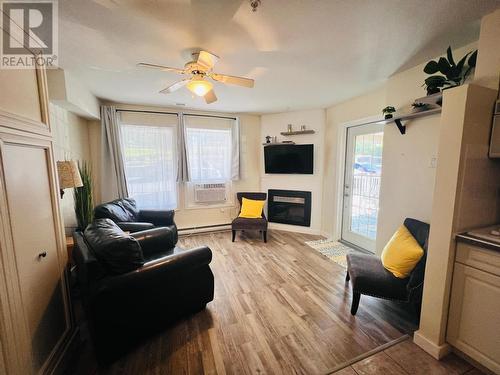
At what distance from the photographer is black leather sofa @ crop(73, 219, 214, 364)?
55.5 inches

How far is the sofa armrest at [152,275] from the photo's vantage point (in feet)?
4.65

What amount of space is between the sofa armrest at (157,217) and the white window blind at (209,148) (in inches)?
37.9

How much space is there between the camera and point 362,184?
338 cm

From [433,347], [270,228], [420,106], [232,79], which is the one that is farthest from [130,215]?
[420,106]

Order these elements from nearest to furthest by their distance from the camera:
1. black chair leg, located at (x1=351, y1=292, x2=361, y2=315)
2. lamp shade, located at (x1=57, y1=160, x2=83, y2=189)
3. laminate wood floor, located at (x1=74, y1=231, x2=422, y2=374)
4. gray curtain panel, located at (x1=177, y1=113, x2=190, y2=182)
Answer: laminate wood floor, located at (x1=74, y1=231, x2=422, y2=374) → black chair leg, located at (x1=351, y1=292, x2=361, y2=315) → lamp shade, located at (x1=57, y1=160, x2=83, y2=189) → gray curtain panel, located at (x1=177, y1=113, x2=190, y2=182)

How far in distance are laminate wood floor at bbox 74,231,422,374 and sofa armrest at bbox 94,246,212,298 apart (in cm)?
49

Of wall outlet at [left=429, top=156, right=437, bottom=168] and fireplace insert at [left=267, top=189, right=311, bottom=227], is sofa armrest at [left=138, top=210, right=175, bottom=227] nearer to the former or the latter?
fireplace insert at [left=267, top=189, right=311, bottom=227]

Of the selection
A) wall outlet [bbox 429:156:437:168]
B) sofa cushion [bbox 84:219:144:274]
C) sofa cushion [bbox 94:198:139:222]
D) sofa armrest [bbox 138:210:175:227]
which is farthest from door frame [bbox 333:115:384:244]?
sofa cushion [bbox 94:198:139:222]

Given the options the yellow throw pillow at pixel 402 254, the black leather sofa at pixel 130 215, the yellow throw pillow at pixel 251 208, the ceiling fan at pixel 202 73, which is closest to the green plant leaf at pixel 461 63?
the yellow throw pillow at pixel 402 254

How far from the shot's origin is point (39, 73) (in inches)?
54.7

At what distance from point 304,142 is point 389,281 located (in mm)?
2884

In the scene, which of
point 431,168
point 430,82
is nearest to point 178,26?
point 430,82

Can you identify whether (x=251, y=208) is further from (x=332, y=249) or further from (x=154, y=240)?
(x=154, y=240)

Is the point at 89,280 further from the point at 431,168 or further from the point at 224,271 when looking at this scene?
the point at 431,168
